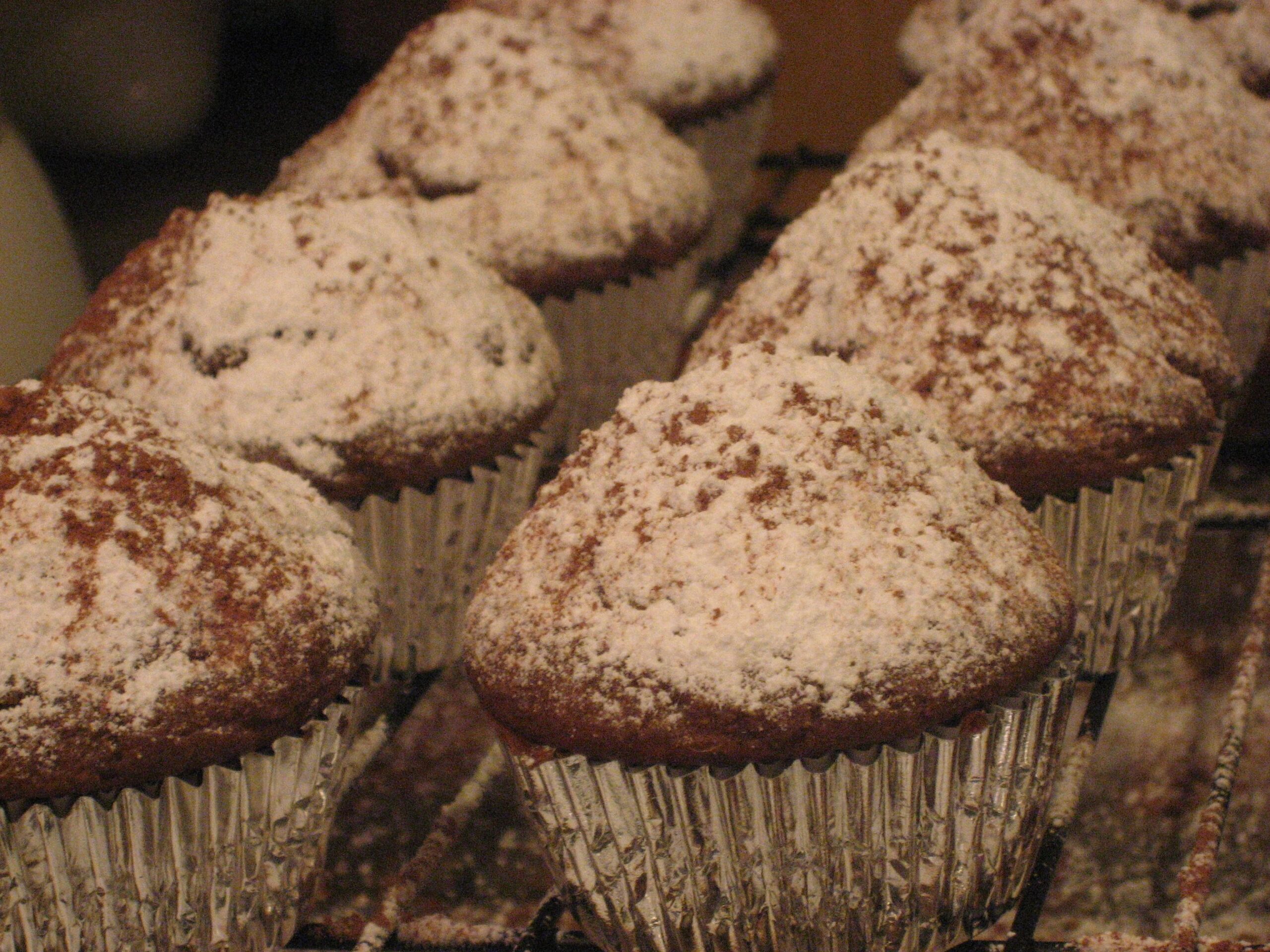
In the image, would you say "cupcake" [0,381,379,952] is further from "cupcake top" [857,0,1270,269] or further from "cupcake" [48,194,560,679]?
"cupcake top" [857,0,1270,269]

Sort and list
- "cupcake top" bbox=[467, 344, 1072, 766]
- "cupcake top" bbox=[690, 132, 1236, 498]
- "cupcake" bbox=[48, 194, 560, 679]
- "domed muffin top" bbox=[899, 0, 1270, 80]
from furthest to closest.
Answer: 1. "domed muffin top" bbox=[899, 0, 1270, 80]
2. "cupcake" bbox=[48, 194, 560, 679]
3. "cupcake top" bbox=[690, 132, 1236, 498]
4. "cupcake top" bbox=[467, 344, 1072, 766]

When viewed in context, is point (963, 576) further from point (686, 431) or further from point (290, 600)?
point (290, 600)

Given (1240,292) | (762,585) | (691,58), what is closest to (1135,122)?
(1240,292)

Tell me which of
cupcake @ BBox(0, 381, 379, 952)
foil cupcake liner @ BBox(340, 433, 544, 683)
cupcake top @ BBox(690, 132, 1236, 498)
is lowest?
foil cupcake liner @ BBox(340, 433, 544, 683)

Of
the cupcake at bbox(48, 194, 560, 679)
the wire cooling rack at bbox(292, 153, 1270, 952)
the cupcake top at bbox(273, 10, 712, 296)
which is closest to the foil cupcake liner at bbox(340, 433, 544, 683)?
the cupcake at bbox(48, 194, 560, 679)

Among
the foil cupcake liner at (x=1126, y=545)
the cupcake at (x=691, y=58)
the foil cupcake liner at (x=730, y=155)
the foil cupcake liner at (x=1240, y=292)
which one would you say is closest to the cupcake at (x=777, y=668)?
the foil cupcake liner at (x=1126, y=545)

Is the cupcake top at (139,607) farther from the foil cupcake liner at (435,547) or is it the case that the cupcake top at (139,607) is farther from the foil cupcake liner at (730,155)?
the foil cupcake liner at (730,155)
